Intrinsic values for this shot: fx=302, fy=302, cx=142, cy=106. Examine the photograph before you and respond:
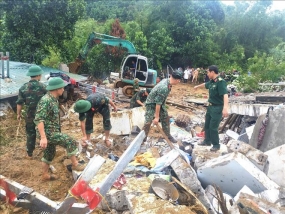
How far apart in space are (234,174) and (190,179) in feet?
2.11

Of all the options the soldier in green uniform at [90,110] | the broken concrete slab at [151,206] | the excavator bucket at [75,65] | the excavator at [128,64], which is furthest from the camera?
the excavator bucket at [75,65]

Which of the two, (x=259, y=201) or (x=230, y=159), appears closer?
(x=259, y=201)

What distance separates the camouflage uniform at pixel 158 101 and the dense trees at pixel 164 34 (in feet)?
27.3

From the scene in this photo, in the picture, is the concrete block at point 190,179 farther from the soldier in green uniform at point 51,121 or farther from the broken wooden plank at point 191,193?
the soldier in green uniform at point 51,121

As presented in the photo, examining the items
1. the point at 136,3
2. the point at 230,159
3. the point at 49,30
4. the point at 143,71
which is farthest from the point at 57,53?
the point at 136,3

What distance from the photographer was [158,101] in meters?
5.48

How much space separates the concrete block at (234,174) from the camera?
4.01 metres

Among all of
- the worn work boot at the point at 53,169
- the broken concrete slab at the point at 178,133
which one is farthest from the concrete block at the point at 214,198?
the worn work boot at the point at 53,169

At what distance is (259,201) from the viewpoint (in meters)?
3.57

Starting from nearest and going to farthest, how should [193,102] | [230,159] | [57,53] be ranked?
[230,159]
[193,102]
[57,53]

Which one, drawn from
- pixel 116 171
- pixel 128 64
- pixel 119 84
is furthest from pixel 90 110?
pixel 128 64

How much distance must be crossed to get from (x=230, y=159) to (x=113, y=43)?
1030cm

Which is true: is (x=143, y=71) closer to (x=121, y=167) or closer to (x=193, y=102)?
(x=193, y=102)

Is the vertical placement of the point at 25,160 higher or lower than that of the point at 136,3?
lower
